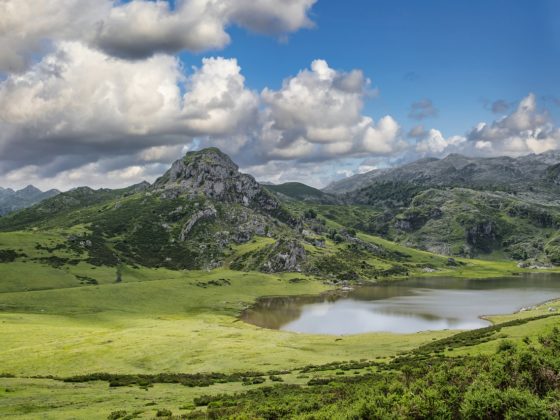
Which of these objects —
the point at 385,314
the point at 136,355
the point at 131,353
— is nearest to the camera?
the point at 136,355

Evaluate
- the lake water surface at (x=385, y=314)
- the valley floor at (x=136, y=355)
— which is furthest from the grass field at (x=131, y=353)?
the lake water surface at (x=385, y=314)

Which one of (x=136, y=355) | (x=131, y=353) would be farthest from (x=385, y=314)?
(x=136, y=355)

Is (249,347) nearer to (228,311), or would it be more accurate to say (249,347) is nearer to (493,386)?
(493,386)

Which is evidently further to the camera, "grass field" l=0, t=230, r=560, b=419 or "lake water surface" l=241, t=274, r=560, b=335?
"lake water surface" l=241, t=274, r=560, b=335

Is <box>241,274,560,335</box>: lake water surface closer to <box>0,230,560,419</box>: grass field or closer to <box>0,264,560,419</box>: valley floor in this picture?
<box>0,230,560,419</box>: grass field

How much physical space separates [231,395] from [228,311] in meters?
137

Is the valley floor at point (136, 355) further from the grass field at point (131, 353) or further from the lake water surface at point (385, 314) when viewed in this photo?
the lake water surface at point (385, 314)

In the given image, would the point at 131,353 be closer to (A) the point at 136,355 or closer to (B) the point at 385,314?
(A) the point at 136,355

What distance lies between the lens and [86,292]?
172250 mm

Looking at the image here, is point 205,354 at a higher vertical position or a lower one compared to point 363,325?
higher

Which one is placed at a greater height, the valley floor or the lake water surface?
the valley floor

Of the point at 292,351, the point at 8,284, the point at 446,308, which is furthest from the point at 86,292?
the point at 446,308

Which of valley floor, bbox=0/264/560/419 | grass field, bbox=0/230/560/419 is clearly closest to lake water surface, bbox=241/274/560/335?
grass field, bbox=0/230/560/419

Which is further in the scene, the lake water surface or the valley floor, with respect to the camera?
the lake water surface
